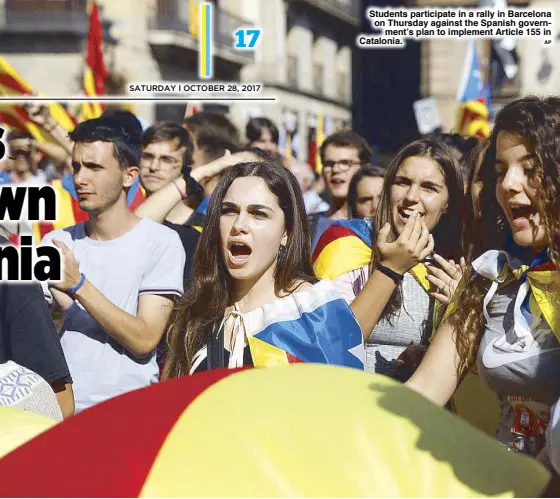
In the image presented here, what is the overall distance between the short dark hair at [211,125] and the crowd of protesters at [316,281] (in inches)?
34.0

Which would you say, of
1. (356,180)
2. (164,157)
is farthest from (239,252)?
(356,180)

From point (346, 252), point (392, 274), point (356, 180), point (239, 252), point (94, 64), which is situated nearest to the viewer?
point (239, 252)

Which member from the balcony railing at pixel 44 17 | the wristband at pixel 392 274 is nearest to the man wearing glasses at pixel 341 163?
the wristband at pixel 392 274

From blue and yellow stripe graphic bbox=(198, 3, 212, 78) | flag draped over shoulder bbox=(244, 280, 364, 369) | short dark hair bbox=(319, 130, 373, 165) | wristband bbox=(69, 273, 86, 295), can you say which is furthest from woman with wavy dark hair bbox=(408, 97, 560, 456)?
short dark hair bbox=(319, 130, 373, 165)

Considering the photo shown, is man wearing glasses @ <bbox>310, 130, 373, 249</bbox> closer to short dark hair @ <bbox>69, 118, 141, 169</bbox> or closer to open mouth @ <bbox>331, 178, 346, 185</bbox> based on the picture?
open mouth @ <bbox>331, 178, 346, 185</bbox>

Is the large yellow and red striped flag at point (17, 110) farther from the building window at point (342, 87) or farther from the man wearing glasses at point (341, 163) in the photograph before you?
the building window at point (342, 87)

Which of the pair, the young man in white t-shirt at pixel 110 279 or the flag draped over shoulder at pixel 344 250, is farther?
the flag draped over shoulder at pixel 344 250

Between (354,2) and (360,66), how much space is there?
3094 millimetres

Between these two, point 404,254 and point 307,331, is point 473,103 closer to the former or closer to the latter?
point 404,254

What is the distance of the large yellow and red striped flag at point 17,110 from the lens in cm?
643

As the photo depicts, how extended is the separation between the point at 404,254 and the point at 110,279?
3.54 feet

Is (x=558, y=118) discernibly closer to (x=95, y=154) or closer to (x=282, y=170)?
(x=282, y=170)

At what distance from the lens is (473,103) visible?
920 cm

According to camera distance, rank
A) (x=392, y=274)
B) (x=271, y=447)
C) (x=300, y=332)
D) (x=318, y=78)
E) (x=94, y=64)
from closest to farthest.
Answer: (x=271, y=447)
(x=300, y=332)
(x=392, y=274)
(x=94, y=64)
(x=318, y=78)
